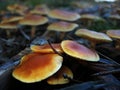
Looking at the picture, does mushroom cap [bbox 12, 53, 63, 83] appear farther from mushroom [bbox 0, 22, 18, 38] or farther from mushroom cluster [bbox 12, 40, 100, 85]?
mushroom [bbox 0, 22, 18, 38]

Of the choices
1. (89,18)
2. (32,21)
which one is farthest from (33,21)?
(89,18)

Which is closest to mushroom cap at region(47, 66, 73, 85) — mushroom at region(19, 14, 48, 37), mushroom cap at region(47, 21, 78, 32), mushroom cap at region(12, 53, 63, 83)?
mushroom cap at region(12, 53, 63, 83)

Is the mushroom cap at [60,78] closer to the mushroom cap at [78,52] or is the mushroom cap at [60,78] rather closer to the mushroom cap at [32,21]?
the mushroom cap at [78,52]

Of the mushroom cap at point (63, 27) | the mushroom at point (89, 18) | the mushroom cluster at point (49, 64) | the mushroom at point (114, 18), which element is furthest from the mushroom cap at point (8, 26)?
the mushroom cluster at point (49, 64)

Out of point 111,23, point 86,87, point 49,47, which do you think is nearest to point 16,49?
point 49,47

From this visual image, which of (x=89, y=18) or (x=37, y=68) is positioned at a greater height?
(x=37, y=68)

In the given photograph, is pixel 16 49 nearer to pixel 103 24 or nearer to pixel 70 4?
pixel 103 24

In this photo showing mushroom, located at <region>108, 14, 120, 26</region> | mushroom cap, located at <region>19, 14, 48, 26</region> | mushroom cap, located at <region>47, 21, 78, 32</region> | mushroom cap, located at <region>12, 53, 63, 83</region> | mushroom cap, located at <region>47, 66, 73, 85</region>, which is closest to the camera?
mushroom cap, located at <region>12, 53, 63, 83</region>

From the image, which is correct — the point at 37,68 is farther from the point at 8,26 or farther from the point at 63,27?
the point at 8,26
